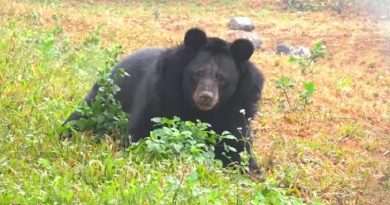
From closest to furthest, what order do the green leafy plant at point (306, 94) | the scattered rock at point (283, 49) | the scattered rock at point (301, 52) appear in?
the green leafy plant at point (306, 94) < the scattered rock at point (301, 52) < the scattered rock at point (283, 49)

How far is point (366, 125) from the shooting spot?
796 cm

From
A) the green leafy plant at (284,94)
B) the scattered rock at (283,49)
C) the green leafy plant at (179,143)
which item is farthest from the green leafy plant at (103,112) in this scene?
the scattered rock at (283,49)

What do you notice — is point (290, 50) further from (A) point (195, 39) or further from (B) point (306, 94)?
(A) point (195, 39)

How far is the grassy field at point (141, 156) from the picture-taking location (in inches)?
154

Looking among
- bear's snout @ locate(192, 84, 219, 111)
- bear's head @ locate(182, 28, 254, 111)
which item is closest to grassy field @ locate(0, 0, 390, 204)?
A: bear's snout @ locate(192, 84, 219, 111)

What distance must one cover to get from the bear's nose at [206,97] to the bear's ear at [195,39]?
37cm

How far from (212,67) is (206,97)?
248 millimetres

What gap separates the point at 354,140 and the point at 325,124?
0.58m

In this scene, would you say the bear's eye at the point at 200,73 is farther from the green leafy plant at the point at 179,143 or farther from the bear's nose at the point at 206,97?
the green leafy plant at the point at 179,143

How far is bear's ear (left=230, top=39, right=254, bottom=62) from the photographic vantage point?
16.7 feet

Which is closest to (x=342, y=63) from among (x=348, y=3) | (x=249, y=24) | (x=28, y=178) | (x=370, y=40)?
(x=370, y=40)

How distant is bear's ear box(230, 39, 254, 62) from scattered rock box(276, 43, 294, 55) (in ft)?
36.0

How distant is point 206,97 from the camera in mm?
4957

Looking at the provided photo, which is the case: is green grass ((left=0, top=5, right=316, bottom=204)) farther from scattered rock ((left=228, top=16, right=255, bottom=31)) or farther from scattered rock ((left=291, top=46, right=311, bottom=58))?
scattered rock ((left=228, top=16, right=255, bottom=31))
